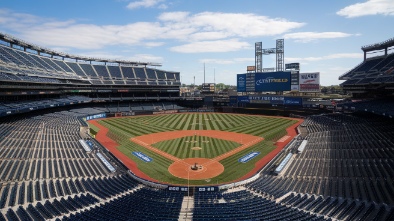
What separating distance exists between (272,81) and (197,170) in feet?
167

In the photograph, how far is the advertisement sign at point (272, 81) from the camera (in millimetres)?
72312

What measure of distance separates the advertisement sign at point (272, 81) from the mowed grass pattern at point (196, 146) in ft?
114

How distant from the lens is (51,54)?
7544 cm

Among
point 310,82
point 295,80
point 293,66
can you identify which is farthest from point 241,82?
point 310,82

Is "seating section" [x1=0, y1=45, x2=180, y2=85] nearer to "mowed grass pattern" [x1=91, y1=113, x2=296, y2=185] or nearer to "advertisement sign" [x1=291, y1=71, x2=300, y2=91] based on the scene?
"mowed grass pattern" [x1=91, y1=113, x2=296, y2=185]

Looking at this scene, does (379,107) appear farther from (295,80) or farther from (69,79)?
(69,79)

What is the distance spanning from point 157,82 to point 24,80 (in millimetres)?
52808

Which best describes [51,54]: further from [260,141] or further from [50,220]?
[50,220]

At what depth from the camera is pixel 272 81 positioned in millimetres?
74688

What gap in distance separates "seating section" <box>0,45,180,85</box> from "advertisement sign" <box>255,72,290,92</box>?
3357 cm

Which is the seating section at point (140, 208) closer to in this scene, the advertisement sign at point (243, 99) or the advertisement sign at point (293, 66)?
the advertisement sign at point (243, 99)

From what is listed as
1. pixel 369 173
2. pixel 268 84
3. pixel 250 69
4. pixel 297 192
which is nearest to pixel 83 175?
pixel 297 192

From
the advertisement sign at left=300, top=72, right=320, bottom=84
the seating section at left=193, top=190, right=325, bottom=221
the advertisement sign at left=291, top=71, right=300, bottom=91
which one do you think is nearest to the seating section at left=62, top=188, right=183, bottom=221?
the seating section at left=193, top=190, right=325, bottom=221

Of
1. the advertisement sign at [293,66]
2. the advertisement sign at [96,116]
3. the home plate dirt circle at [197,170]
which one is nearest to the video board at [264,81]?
the advertisement sign at [293,66]
